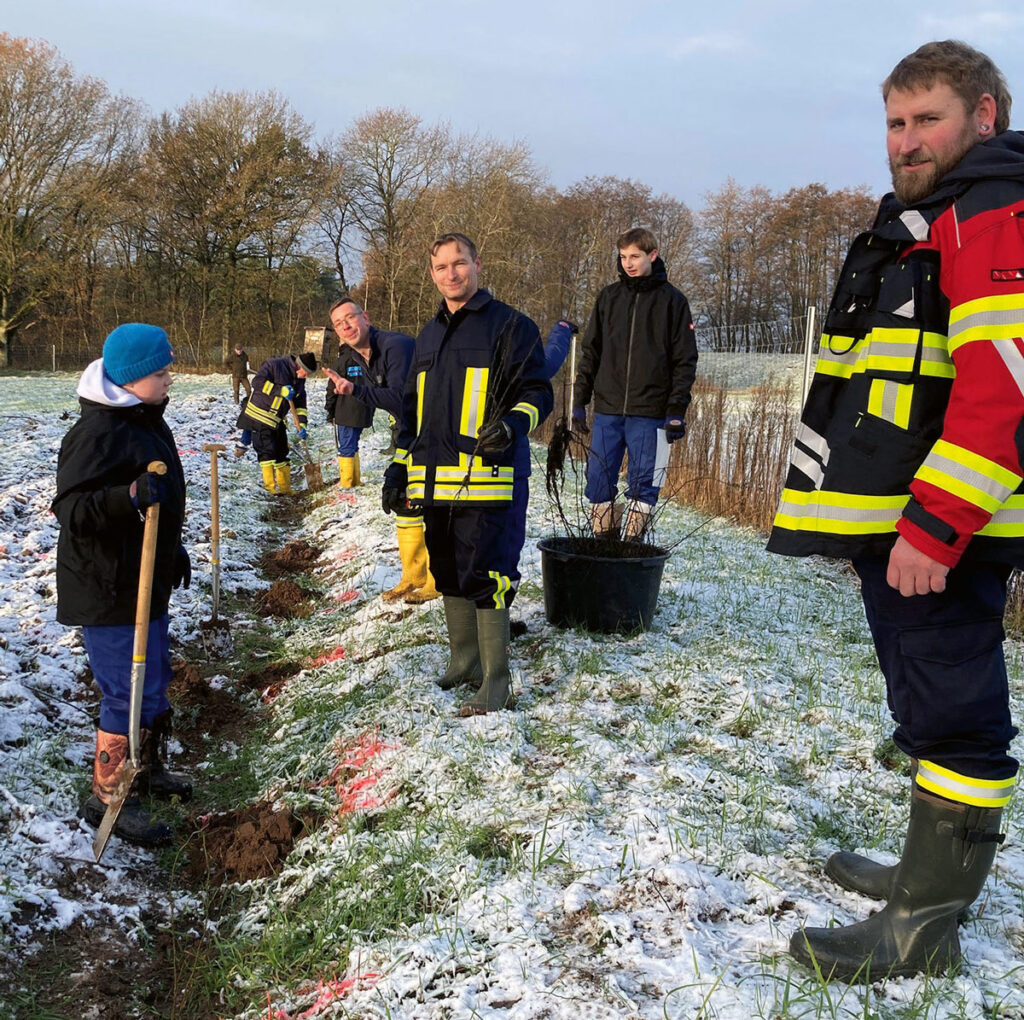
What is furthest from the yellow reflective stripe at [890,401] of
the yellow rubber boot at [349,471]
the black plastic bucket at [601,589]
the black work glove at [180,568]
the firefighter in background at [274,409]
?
the firefighter in background at [274,409]

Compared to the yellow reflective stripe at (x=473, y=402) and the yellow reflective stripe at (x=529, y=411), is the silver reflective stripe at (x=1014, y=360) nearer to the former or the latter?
→ the yellow reflective stripe at (x=529, y=411)

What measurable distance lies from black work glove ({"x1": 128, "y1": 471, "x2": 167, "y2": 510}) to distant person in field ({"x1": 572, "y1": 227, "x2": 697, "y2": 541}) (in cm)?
284

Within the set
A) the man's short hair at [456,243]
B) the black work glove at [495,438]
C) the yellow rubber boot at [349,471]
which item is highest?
the man's short hair at [456,243]

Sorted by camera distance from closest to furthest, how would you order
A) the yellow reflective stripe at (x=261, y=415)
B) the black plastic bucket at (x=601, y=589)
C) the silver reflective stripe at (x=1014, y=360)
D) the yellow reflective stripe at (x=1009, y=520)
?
Result: the silver reflective stripe at (x=1014, y=360)
the yellow reflective stripe at (x=1009, y=520)
the black plastic bucket at (x=601, y=589)
the yellow reflective stripe at (x=261, y=415)

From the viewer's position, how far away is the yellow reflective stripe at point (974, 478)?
1.67m

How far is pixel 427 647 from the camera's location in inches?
177

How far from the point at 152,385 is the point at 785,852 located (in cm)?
289

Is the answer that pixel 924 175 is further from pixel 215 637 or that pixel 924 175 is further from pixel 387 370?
pixel 215 637

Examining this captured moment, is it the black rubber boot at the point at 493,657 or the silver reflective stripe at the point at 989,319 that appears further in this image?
the black rubber boot at the point at 493,657

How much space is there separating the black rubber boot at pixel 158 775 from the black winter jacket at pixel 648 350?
324 cm

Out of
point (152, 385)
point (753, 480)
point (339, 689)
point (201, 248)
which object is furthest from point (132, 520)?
point (201, 248)

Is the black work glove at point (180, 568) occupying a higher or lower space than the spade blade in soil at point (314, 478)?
higher

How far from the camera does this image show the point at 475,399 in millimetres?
→ 3680

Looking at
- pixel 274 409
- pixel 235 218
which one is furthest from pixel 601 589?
pixel 235 218
